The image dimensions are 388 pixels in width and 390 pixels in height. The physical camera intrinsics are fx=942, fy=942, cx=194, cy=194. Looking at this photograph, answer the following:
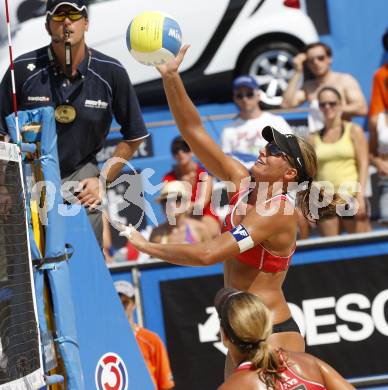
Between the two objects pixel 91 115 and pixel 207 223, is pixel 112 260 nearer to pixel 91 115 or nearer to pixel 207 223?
pixel 207 223

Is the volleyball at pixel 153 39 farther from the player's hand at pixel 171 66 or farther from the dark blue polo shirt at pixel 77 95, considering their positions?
the dark blue polo shirt at pixel 77 95

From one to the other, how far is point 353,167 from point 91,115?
11.3 ft

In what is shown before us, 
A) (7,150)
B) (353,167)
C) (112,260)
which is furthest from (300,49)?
(7,150)

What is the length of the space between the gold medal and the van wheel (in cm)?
502

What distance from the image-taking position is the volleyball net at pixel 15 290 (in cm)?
422

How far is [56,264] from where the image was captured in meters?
4.59

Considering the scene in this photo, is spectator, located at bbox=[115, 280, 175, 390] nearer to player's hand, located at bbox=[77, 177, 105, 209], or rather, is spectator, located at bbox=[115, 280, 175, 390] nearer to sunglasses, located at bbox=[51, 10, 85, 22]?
player's hand, located at bbox=[77, 177, 105, 209]

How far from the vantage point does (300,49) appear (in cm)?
1044

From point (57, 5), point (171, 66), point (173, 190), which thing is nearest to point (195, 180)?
point (173, 190)

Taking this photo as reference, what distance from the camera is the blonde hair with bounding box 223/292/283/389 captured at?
11.9ft

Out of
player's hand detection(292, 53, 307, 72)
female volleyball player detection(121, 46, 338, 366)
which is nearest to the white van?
player's hand detection(292, 53, 307, 72)

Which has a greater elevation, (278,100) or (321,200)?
(278,100)

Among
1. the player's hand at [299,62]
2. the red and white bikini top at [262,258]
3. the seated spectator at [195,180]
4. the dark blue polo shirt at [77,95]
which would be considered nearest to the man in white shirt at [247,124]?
the seated spectator at [195,180]

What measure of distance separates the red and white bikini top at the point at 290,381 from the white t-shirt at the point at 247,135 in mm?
4973
